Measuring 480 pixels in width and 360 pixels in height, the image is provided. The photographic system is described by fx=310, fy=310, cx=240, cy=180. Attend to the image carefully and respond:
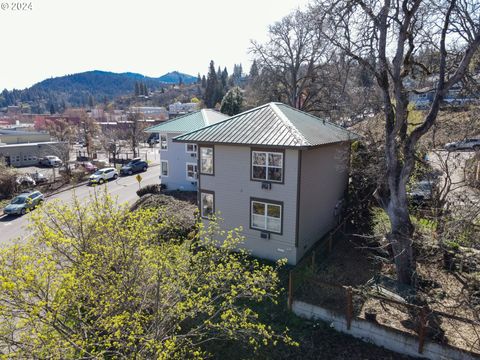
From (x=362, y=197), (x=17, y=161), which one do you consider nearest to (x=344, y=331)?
(x=362, y=197)

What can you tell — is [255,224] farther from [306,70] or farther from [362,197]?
[306,70]

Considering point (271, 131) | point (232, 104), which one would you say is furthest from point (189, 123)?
point (232, 104)

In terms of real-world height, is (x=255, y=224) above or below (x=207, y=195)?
below

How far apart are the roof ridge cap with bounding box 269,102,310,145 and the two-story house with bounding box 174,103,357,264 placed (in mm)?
43

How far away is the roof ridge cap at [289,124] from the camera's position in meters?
12.8

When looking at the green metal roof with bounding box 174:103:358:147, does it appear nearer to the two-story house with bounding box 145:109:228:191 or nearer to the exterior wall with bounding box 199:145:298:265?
the exterior wall with bounding box 199:145:298:265

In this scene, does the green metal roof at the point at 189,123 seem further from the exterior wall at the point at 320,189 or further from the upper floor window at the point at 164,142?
the exterior wall at the point at 320,189

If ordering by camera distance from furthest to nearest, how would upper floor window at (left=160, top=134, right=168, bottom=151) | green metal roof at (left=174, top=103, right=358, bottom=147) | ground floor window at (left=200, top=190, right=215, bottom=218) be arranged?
upper floor window at (left=160, top=134, right=168, bottom=151) → ground floor window at (left=200, top=190, right=215, bottom=218) → green metal roof at (left=174, top=103, right=358, bottom=147)

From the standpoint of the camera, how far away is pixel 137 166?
39.9 meters

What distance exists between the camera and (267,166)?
14023 mm

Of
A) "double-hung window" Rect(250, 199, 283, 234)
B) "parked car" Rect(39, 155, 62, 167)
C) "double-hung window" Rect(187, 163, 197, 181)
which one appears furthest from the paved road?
"parked car" Rect(39, 155, 62, 167)

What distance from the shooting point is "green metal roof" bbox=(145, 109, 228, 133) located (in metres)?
24.8

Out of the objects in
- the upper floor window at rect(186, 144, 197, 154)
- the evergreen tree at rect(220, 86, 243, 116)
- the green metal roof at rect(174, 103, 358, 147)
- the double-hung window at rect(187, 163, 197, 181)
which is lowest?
the double-hung window at rect(187, 163, 197, 181)

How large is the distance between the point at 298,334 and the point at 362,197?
1088 centimetres
